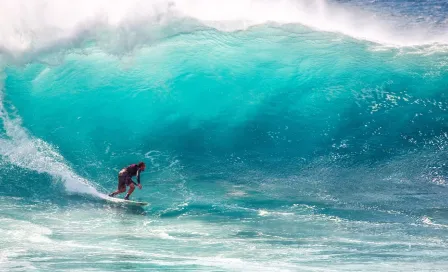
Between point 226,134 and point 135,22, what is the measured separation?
435 cm

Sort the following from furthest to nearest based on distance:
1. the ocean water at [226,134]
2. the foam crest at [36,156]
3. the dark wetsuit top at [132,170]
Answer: the foam crest at [36,156] → the dark wetsuit top at [132,170] → the ocean water at [226,134]

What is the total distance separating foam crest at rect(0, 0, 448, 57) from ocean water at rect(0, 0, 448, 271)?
0.05 m

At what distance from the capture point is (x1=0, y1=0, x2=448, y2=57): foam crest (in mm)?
15602

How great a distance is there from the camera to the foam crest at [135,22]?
15602 mm

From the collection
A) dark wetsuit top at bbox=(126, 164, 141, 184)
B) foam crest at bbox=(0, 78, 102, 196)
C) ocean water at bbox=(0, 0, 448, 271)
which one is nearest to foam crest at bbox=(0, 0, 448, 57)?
ocean water at bbox=(0, 0, 448, 271)

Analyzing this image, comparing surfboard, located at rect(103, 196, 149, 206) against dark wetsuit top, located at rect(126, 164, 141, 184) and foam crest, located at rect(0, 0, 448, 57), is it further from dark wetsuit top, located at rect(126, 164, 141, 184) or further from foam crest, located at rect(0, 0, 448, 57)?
foam crest, located at rect(0, 0, 448, 57)

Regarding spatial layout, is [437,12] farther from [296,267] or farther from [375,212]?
[296,267]

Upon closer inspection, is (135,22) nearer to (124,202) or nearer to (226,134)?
(226,134)

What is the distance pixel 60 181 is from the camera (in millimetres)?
11914

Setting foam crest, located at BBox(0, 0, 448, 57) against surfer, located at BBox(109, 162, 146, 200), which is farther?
foam crest, located at BBox(0, 0, 448, 57)

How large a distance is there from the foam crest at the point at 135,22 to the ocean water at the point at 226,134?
5cm

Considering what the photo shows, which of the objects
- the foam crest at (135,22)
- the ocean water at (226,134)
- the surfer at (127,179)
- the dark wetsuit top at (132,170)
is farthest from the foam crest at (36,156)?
the foam crest at (135,22)

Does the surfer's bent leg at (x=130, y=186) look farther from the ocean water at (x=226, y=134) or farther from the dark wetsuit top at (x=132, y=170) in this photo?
the ocean water at (x=226, y=134)

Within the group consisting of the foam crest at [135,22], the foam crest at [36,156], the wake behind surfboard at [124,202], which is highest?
the foam crest at [135,22]
